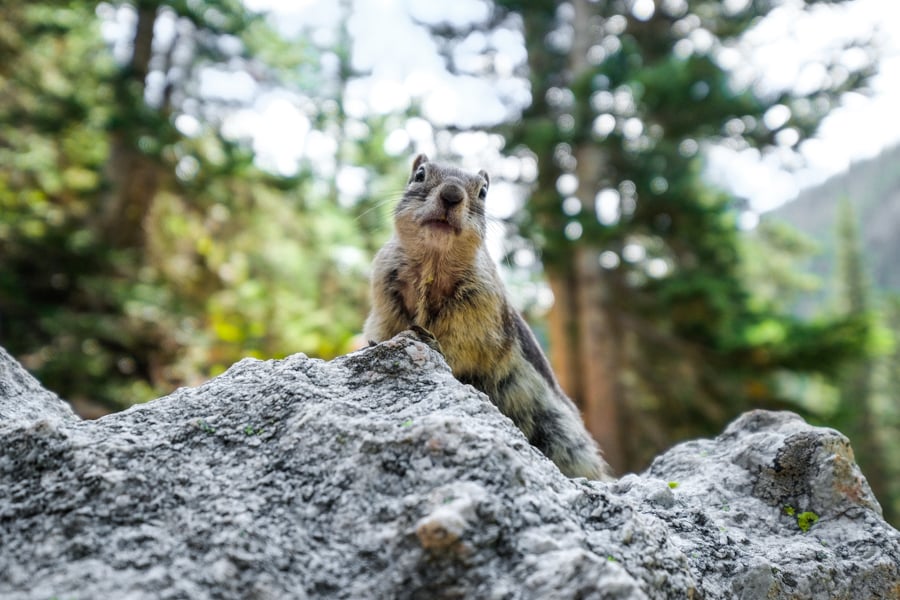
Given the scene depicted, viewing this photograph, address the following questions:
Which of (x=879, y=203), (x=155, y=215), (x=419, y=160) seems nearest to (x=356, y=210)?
(x=155, y=215)

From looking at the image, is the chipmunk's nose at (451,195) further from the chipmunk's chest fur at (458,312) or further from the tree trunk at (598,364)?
the tree trunk at (598,364)

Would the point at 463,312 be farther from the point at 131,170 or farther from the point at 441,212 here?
the point at 131,170

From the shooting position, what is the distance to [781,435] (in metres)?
2.32

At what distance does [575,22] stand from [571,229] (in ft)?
11.3

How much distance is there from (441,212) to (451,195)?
0.08 metres

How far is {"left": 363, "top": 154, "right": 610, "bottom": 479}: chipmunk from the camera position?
272 cm

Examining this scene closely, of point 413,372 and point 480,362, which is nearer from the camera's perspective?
point 413,372

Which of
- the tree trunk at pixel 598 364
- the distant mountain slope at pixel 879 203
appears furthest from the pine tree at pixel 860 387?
the distant mountain slope at pixel 879 203

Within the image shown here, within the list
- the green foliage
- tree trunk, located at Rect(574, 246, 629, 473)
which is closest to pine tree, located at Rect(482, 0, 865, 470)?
tree trunk, located at Rect(574, 246, 629, 473)

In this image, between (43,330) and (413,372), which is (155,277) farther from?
(413,372)

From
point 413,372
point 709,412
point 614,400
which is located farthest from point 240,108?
point 413,372

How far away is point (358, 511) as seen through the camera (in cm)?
142

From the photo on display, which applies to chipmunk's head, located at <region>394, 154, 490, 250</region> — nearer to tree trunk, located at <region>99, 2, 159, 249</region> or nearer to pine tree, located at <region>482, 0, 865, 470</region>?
pine tree, located at <region>482, 0, 865, 470</region>

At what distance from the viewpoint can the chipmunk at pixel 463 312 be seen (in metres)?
2.72
